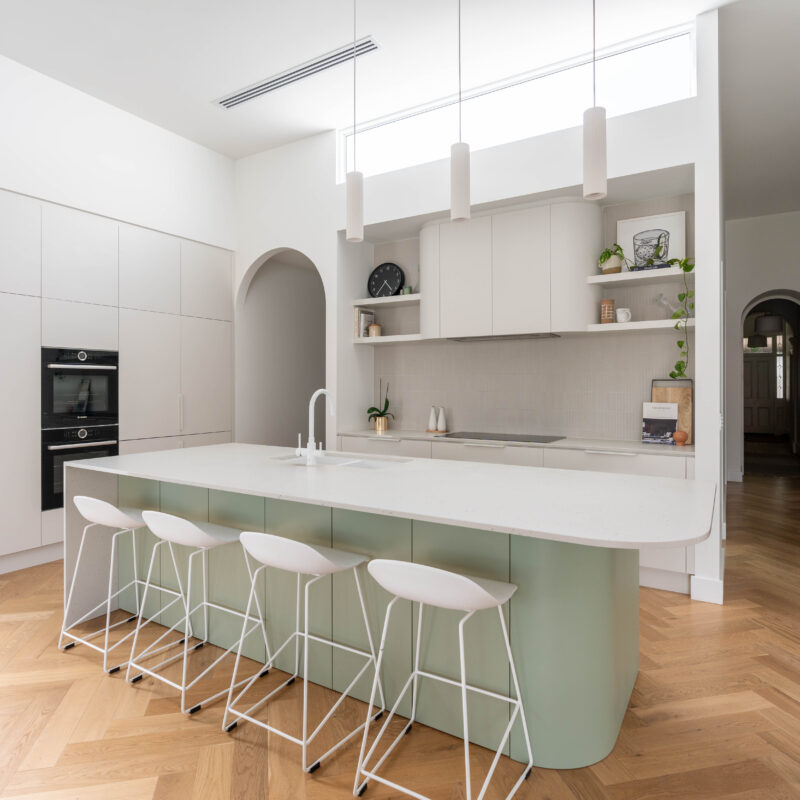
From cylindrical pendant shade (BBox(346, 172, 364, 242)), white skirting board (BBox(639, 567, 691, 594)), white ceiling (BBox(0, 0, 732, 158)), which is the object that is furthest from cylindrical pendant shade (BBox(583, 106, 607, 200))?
white skirting board (BBox(639, 567, 691, 594))

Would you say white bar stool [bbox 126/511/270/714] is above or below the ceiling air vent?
below

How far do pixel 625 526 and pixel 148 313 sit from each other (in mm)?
4125

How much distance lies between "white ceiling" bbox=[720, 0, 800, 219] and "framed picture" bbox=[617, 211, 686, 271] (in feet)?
3.16

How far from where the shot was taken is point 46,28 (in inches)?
132

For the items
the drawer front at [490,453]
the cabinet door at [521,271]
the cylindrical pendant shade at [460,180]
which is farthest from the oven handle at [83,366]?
the cylindrical pendant shade at [460,180]

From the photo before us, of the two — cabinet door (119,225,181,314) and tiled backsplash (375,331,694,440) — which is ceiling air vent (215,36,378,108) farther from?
tiled backsplash (375,331,694,440)

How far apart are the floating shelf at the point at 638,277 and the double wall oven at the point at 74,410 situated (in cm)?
358

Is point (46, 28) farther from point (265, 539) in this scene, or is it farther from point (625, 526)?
point (625, 526)

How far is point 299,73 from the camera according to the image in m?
3.83

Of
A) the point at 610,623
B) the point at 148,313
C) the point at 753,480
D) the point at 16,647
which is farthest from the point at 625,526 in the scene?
the point at 753,480

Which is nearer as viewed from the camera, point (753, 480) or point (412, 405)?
point (412, 405)

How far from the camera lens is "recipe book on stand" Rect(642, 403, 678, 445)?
3.76m

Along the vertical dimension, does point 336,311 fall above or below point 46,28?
below

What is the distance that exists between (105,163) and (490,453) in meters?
3.59
